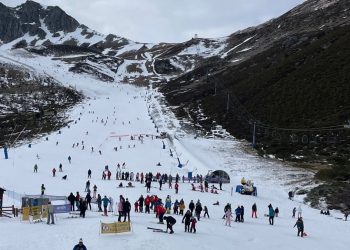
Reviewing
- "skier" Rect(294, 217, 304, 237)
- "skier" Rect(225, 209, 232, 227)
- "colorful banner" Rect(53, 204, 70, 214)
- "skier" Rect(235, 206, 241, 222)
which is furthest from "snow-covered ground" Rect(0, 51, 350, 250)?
"skier" Rect(235, 206, 241, 222)

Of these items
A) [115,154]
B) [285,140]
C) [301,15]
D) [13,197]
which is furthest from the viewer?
[301,15]

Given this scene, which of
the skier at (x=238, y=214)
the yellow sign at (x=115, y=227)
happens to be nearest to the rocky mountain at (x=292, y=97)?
the skier at (x=238, y=214)

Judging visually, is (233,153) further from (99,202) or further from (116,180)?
(99,202)

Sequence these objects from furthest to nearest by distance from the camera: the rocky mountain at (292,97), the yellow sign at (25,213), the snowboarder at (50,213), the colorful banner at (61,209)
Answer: the rocky mountain at (292,97) → the colorful banner at (61,209) → the yellow sign at (25,213) → the snowboarder at (50,213)

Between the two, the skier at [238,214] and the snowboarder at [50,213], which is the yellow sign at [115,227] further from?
the skier at [238,214]

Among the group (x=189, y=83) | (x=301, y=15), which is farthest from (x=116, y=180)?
(x=301, y=15)
